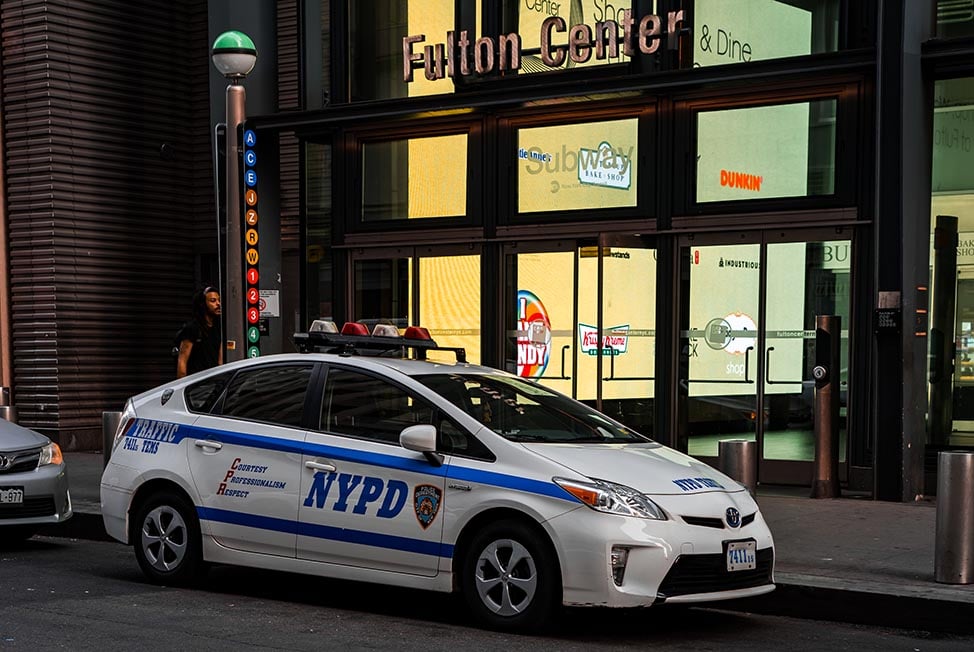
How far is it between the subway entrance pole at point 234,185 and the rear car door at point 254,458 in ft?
10.8

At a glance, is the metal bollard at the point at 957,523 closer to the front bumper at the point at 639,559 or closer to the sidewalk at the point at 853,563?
the sidewalk at the point at 853,563

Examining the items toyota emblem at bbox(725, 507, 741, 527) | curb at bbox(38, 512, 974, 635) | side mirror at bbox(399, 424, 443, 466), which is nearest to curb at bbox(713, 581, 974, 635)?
curb at bbox(38, 512, 974, 635)

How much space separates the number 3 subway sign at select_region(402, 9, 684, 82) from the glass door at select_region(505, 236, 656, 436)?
2.01 m

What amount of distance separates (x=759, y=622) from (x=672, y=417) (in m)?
6.46

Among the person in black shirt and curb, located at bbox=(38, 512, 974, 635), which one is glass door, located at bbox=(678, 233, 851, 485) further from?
curb, located at bbox=(38, 512, 974, 635)

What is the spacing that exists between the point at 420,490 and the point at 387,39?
406 inches

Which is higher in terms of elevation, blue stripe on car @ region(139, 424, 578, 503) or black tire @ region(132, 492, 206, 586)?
blue stripe on car @ region(139, 424, 578, 503)

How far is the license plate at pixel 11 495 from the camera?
1036cm

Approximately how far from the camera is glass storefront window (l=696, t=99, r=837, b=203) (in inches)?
539

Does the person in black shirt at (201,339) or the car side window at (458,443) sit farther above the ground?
the person in black shirt at (201,339)

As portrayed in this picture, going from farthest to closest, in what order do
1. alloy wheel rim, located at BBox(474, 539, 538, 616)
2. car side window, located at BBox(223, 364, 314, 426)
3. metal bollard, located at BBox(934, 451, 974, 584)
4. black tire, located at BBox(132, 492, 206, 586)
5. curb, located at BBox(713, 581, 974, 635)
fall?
black tire, located at BBox(132, 492, 206, 586) < car side window, located at BBox(223, 364, 314, 426) < metal bollard, located at BBox(934, 451, 974, 584) < curb, located at BBox(713, 581, 974, 635) < alloy wheel rim, located at BBox(474, 539, 538, 616)

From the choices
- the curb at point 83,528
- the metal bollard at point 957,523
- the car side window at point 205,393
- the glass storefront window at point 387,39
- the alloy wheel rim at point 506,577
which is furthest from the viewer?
the glass storefront window at point 387,39

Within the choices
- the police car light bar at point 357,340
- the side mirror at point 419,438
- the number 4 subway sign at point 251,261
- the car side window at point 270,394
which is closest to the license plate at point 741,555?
the side mirror at point 419,438

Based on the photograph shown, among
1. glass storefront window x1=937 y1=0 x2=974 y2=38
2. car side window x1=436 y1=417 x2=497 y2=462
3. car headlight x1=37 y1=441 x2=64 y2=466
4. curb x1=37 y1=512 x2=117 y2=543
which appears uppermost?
glass storefront window x1=937 y1=0 x2=974 y2=38
